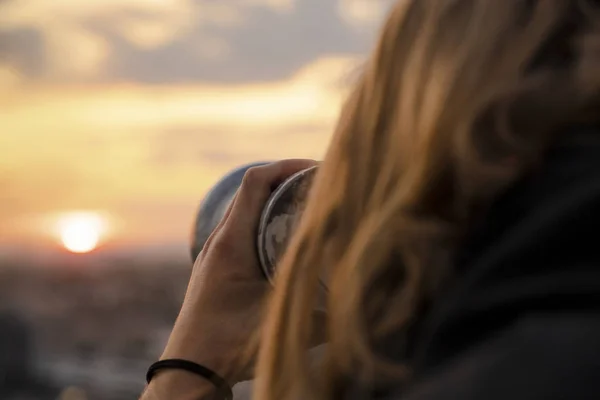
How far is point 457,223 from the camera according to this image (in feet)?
1.87

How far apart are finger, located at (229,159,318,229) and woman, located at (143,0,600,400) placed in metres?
0.15

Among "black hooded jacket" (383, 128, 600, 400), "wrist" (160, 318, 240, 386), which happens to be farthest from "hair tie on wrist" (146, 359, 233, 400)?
"black hooded jacket" (383, 128, 600, 400)

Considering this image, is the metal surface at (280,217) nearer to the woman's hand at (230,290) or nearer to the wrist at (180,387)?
the woman's hand at (230,290)

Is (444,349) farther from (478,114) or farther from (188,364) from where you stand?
(188,364)

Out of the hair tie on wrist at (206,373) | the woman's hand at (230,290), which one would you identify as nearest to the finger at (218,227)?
the woman's hand at (230,290)

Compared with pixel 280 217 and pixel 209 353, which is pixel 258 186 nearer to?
pixel 280 217

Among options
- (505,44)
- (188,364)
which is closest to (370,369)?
(505,44)

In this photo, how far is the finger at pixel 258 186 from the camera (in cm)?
85

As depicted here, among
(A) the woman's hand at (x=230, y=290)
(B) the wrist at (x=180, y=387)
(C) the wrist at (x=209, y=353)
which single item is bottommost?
(B) the wrist at (x=180, y=387)

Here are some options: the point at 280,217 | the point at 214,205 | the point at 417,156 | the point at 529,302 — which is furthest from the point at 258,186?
the point at 529,302

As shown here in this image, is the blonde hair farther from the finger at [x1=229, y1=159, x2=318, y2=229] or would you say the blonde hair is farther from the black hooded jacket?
the finger at [x1=229, y1=159, x2=318, y2=229]

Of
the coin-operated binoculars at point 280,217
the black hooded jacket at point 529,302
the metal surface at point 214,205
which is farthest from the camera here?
the metal surface at point 214,205

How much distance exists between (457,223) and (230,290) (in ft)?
1.19

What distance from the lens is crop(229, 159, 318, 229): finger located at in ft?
2.81
